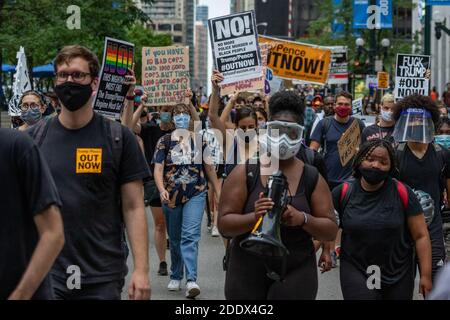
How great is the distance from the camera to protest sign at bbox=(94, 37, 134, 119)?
28.1ft

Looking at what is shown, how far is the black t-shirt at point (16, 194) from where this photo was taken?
13.1 feet

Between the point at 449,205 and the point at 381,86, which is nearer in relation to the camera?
the point at 449,205

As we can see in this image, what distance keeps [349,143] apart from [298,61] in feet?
23.5

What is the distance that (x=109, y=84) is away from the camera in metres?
8.61

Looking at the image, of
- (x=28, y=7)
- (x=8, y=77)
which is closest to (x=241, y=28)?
(x=28, y=7)

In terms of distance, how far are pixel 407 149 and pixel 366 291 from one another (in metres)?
2.01

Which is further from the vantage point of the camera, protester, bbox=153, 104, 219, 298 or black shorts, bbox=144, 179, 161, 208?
black shorts, bbox=144, 179, 161, 208

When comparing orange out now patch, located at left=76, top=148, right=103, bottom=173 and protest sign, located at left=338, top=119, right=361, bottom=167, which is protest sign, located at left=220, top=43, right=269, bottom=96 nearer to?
protest sign, located at left=338, top=119, right=361, bottom=167

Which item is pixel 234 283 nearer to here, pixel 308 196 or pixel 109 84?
pixel 308 196

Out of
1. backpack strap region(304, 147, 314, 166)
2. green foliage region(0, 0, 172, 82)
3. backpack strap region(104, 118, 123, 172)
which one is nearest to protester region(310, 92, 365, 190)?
backpack strap region(304, 147, 314, 166)

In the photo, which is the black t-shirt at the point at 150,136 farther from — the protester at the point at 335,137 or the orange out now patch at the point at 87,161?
the orange out now patch at the point at 87,161

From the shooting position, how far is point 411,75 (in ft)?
46.2

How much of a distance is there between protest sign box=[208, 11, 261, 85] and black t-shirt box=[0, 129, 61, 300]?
771 cm

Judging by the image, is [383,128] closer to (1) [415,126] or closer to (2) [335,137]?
(2) [335,137]
